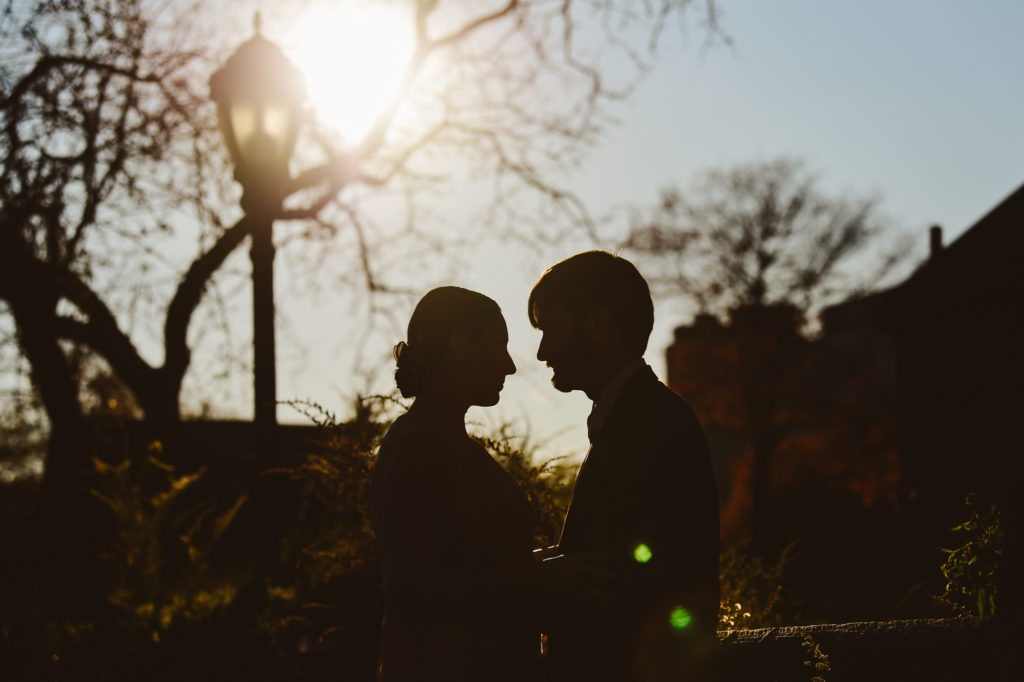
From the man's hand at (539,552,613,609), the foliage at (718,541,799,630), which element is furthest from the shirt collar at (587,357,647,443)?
the foliage at (718,541,799,630)

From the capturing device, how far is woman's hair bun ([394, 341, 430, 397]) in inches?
136

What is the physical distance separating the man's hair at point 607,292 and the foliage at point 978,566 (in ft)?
4.77

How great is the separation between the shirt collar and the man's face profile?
0.12m

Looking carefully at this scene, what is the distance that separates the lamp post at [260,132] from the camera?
21.5 feet

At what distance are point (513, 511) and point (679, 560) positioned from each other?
78cm

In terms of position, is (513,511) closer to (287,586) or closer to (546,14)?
(287,586)

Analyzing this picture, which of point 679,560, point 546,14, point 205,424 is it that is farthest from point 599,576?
point 205,424

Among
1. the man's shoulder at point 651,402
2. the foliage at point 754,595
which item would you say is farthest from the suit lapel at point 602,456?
the foliage at point 754,595

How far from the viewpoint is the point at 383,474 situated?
3.26 metres

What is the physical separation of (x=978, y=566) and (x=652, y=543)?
1434 millimetres

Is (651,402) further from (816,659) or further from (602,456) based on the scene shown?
(816,659)

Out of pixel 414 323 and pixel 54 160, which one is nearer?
pixel 414 323

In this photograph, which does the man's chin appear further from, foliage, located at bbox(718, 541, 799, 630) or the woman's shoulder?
foliage, located at bbox(718, 541, 799, 630)

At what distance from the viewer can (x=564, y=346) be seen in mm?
3258
